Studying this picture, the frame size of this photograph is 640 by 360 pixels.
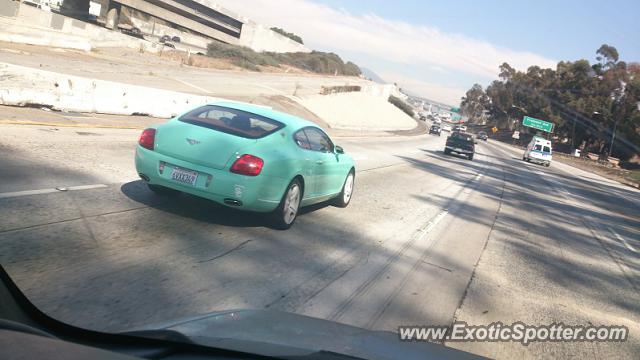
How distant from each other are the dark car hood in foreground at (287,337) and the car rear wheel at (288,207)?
13.6 ft

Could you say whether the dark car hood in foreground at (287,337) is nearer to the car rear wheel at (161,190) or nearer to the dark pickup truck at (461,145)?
the car rear wheel at (161,190)

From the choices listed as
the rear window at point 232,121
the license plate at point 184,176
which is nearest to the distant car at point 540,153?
the rear window at point 232,121

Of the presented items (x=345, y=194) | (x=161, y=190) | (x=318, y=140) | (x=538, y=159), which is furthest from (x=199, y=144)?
(x=538, y=159)

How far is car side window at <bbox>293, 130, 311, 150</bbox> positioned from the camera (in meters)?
8.04

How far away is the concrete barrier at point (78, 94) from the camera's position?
48.1 feet

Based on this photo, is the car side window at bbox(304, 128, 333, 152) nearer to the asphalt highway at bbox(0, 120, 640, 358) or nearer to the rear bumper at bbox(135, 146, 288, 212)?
the asphalt highway at bbox(0, 120, 640, 358)

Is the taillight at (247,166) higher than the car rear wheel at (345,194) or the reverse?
higher

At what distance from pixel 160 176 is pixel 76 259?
208 centimetres

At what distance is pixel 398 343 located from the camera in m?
3.15

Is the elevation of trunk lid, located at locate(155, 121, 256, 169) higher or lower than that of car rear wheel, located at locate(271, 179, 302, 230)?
higher

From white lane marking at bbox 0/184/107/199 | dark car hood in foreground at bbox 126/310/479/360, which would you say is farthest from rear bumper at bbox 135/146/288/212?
dark car hood in foreground at bbox 126/310/479/360

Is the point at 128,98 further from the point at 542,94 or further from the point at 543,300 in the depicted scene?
the point at 542,94

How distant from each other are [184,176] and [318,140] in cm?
260

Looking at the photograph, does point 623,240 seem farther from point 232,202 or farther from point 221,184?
point 221,184
